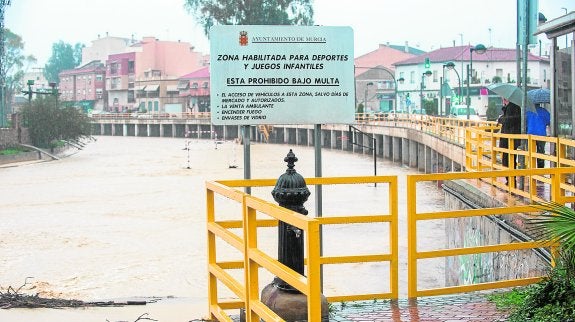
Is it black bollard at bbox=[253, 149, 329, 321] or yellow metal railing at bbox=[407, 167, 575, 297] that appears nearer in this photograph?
black bollard at bbox=[253, 149, 329, 321]

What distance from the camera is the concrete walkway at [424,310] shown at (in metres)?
6.51

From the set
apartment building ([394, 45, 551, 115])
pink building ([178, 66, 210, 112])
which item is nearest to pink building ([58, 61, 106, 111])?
pink building ([178, 66, 210, 112])

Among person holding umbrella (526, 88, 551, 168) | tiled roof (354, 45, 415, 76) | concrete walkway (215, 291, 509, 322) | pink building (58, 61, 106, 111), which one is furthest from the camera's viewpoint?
pink building (58, 61, 106, 111)

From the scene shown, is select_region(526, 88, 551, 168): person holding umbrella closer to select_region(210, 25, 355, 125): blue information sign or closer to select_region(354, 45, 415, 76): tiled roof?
select_region(210, 25, 355, 125): blue information sign

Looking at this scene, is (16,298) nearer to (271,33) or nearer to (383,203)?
(271,33)

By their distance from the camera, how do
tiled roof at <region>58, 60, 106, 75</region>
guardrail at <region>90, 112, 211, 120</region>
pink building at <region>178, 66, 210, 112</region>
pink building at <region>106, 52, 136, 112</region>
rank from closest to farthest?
guardrail at <region>90, 112, 211, 120</region> → pink building at <region>178, 66, 210, 112</region> → pink building at <region>106, 52, 136, 112</region> → tiled roof at <region>58, 60, 106, 75</region>

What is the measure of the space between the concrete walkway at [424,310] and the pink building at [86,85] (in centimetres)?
12486

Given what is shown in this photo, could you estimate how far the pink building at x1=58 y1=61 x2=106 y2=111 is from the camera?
13100cm

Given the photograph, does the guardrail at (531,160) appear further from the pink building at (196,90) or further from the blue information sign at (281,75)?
the pink building at (196,90)

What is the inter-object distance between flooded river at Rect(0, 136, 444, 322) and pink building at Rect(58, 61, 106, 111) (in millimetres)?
79985

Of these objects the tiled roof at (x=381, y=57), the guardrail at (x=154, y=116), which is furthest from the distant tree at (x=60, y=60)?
the tiled roof at (x=381, y=57)

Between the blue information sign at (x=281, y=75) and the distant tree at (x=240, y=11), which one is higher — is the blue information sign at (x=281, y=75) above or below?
below

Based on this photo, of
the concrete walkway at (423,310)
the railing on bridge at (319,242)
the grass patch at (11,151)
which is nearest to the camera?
the railing on bridge at (319,242)

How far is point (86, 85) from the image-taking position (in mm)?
135000
